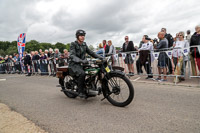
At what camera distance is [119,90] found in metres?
3.25

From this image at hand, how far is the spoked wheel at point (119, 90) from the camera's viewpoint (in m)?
3.05

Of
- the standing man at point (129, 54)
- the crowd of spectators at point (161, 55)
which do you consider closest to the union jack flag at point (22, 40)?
the crowd of spectators at point (161, 55)

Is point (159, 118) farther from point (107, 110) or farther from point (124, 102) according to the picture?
point (107, 110)

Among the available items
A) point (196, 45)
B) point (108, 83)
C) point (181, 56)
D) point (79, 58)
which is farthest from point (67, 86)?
point (196, 45)

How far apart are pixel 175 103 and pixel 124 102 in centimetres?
132

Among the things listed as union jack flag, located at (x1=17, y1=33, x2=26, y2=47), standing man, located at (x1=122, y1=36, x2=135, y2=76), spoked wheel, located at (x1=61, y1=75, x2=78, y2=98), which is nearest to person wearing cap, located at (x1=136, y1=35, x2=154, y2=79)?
standing man, located at (x1=122, y1=36, x2=135, y2=76)

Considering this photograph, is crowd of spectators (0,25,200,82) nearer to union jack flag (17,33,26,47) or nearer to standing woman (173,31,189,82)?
standing woman (173,31,189,82)

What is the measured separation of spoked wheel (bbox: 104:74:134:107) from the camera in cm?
305

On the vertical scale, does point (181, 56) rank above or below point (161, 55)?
below

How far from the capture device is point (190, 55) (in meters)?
5.22

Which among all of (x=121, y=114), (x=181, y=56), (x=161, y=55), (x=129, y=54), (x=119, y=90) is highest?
(x=129, y=54)

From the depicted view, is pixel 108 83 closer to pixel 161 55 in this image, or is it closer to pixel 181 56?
pixel 161 55

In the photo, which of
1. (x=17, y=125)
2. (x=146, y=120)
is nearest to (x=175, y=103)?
(x=146, y=120)

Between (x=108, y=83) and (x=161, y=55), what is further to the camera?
(x=161, y=55)
